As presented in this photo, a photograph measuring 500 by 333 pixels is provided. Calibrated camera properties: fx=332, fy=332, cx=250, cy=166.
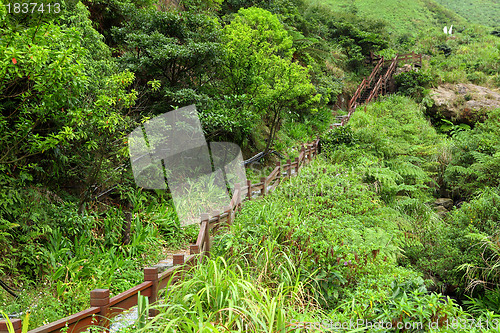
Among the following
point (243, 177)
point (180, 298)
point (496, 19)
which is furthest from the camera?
point (496, 19)

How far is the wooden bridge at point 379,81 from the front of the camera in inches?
780

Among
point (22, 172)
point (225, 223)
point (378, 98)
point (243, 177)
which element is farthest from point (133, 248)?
point (378, 98)

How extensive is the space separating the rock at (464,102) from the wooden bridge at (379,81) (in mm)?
3276

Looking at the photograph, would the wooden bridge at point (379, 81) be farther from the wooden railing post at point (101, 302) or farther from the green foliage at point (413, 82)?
the wooden railing post at point (101, 302)

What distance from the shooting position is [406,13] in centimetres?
3944

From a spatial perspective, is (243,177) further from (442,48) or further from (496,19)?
(496,19)

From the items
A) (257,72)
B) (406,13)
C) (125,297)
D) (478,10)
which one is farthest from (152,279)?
(478,10)

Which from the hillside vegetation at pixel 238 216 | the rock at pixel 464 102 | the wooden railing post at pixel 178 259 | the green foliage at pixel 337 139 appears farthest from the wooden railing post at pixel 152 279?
the rock at pixel 464 102

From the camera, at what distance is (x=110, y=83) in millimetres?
6414

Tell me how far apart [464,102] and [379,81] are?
5.49m

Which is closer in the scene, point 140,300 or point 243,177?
point 140,300

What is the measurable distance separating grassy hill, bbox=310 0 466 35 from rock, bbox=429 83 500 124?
19.9m

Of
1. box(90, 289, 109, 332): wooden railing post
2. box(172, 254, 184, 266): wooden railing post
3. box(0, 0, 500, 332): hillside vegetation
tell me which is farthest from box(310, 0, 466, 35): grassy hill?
box(90, 289, 109, 332): wooden railing post

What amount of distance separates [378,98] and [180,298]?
19995mm
